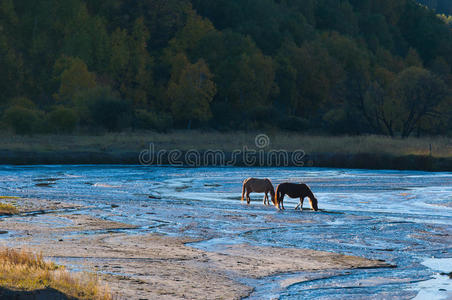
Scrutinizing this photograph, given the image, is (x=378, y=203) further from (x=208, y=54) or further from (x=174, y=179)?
(x=208, y=54)

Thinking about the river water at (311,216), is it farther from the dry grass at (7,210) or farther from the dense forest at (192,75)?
the dense forest at (192,75)

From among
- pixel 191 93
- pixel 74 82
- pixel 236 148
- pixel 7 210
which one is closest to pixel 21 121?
pixel 74 82

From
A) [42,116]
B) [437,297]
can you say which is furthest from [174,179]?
[42,116]

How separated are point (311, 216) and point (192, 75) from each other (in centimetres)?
5986

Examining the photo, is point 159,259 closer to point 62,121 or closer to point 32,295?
point 32,295

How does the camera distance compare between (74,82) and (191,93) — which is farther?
(191,93)

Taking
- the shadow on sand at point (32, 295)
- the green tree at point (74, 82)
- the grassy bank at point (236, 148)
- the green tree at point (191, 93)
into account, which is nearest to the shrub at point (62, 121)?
the grassy bank at point (236, 148)

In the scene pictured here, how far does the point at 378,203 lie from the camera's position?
2611 centimetres

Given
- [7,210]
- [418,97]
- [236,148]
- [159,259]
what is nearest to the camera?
[159,259]

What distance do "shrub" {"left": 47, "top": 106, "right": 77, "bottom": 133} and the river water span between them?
2478 cm

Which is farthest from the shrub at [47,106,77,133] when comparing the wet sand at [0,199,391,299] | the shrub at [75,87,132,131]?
the wet sand at [0,199,391,299]

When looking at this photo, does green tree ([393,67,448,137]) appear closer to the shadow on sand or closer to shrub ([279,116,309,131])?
shrub ([279,116,309,131])

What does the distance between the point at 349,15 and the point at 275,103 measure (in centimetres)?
6080

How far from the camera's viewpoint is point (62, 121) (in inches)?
2633
